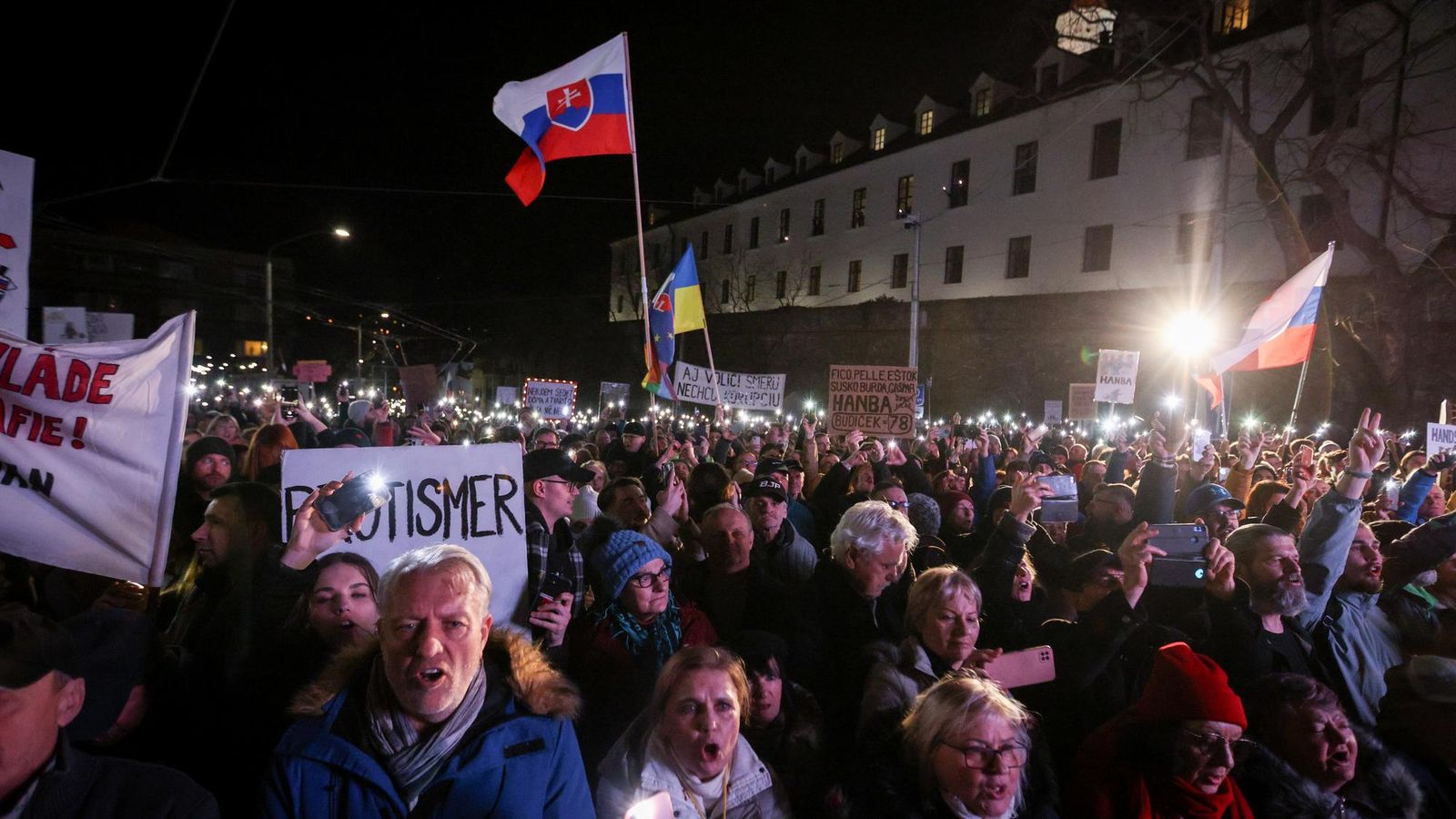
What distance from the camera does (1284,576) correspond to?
361 centimetres

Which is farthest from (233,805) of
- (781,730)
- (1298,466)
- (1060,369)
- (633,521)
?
(1060,369)

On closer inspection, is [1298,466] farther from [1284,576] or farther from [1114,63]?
[1114,63]

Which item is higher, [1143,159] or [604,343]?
[1143,159]

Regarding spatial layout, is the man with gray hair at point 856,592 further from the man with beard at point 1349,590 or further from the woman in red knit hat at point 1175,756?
the man with beard at point 1349,590

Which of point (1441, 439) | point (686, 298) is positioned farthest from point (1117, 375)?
point (686, 298)

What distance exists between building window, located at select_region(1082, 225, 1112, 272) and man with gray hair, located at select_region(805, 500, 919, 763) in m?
26.2

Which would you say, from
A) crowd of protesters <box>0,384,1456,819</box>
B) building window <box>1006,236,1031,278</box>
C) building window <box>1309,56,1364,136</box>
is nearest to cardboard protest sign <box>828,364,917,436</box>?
crowd of protesters <box>0,384,1456,819</box>

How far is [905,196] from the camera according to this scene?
114 ft

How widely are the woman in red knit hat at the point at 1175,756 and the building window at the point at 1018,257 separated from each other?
28.7m

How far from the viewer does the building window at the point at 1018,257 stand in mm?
29141

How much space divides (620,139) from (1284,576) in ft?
20.4

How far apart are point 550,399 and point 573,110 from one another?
6407mm

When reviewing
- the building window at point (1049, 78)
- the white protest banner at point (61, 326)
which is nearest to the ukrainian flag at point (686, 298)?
the white protest banner at point (61, 326)

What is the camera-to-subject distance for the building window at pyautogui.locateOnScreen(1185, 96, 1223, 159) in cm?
2364
